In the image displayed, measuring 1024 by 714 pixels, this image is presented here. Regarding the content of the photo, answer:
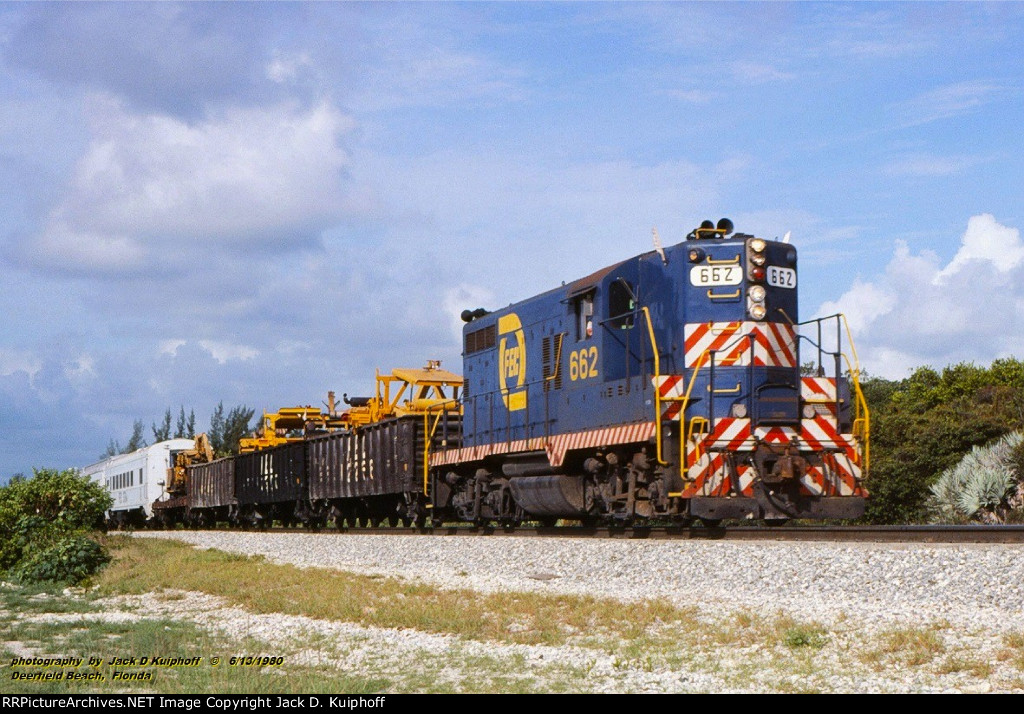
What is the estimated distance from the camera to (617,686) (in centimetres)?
655

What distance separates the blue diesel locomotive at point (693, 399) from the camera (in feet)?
46.1

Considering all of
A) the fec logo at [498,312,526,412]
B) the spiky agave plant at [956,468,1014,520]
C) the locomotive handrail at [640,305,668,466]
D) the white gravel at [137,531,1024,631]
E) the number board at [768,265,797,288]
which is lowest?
the white gravel at [137,531,1024,631]

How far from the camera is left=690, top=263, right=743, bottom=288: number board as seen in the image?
49.6ft

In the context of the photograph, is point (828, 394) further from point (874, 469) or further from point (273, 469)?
point (273, 469)

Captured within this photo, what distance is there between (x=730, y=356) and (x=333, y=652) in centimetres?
806

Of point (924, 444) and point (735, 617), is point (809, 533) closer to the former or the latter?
point (735, 617)

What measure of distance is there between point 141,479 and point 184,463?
417 centimetres

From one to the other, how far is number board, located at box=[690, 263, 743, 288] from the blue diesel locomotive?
20 mm

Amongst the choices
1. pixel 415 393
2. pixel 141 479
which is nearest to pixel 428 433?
pixel 415 393

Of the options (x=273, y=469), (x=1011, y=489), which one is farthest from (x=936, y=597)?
(x=273, y=469)

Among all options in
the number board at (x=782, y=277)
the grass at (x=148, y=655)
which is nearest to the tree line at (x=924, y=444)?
the number board at (x=782, y=277)

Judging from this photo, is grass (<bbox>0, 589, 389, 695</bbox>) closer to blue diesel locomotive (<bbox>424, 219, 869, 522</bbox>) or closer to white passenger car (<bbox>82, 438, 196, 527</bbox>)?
blue diesel locomotive (<bbox>424, 219, 869, 522</bbox>)

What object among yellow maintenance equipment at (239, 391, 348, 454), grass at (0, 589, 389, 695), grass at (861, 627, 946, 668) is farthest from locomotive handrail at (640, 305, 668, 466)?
Result: yellow maintenance equipment at (239, 391, 348, 454)

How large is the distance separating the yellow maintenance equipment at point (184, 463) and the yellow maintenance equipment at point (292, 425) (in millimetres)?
6641
